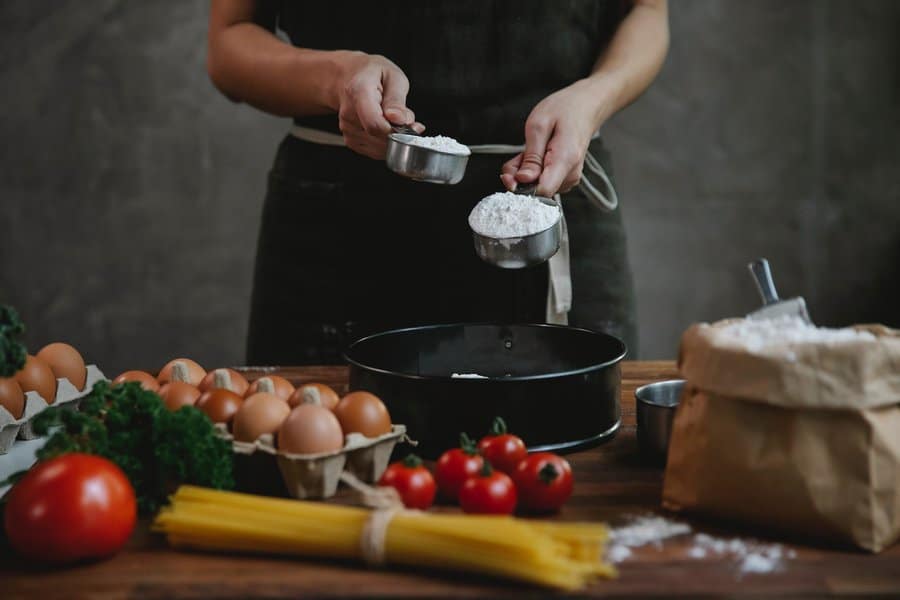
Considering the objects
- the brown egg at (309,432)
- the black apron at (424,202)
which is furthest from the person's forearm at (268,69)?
the brown egg at (309,432)

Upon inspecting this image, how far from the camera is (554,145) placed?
6.14 ft

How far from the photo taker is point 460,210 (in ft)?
7.37

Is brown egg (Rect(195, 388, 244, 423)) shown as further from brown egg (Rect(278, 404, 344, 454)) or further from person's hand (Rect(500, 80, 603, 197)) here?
person's hand (Rect(500, 80, 603, 197))

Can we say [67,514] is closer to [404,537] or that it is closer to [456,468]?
[404,537]

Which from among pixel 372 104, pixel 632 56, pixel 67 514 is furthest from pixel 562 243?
pixel 67 514

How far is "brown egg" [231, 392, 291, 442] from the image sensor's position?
4.50 ft

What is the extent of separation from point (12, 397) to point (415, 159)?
737mm

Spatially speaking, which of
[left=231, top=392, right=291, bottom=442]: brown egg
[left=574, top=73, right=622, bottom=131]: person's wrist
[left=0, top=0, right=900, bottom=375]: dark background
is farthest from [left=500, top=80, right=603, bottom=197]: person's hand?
[left=0, top=0, right=900, bottom=375]: dark background

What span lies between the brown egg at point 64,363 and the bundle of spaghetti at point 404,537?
0.56m

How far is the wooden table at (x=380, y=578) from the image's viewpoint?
3.56 ft

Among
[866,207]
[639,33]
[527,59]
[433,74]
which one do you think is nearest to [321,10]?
[433,74]

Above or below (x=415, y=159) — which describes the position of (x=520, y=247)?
below

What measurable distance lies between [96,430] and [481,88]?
1.26 metres

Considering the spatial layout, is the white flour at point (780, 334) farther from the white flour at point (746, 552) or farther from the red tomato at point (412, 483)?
the red tomato at point (412, 483)
